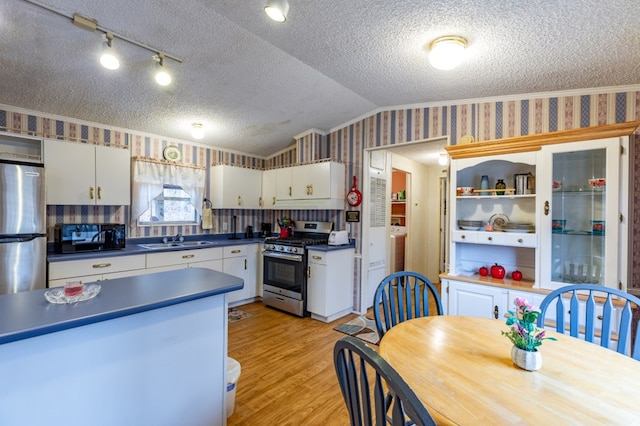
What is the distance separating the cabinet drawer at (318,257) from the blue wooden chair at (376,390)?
2622mm

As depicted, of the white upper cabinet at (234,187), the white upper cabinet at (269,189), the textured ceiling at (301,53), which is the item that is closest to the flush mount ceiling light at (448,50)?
the textured ceiling at (301,53)

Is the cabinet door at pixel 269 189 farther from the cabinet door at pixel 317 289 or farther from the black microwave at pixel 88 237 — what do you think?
the black microwave at pixel 88 237

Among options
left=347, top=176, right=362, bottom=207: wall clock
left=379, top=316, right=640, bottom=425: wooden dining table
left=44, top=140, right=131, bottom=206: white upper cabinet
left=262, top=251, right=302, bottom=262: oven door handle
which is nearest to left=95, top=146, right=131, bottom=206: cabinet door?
left=44, top=140, right=131, bottom=206: white upper cabinet

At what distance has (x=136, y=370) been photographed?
132 cm

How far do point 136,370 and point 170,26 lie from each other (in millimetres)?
2236

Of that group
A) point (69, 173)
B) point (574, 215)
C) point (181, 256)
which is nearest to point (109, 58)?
point (69, 173)

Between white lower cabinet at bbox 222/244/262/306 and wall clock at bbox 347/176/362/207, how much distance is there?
5.10ft

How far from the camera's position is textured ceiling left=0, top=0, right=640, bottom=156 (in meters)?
1.75

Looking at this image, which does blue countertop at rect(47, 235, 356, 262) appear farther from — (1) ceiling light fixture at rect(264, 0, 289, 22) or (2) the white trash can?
(1) ceiling light fixture at rect(264, 0, 289, 22)

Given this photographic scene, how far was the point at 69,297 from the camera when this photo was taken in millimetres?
1235

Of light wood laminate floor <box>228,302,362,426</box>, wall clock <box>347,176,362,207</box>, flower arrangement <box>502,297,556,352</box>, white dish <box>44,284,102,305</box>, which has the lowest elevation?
light wood laminate floor <box>228,302,362,426</box>

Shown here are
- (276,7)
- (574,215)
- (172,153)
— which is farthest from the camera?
(172,153)

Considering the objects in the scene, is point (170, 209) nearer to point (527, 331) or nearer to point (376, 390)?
point (376, 390)

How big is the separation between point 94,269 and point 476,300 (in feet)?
12.0
